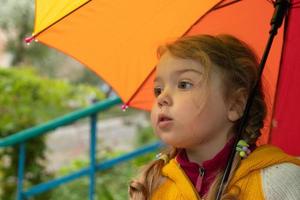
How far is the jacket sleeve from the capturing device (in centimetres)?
193

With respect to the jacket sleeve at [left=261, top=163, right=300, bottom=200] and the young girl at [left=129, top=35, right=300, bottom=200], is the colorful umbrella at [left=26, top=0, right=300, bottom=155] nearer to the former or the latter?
the young girl at [left=129, top=35, right=300, bottom=200]

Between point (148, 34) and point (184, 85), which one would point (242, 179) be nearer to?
point (184, 85)

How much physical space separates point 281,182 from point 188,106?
41 centimetres

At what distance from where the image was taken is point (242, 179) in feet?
6.55

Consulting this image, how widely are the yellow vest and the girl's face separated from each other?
0.13 metres

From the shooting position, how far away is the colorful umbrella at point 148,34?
2385 mm

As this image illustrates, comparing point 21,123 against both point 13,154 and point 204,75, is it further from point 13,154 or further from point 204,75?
point 204,75

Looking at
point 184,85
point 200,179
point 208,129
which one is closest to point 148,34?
point 184,85

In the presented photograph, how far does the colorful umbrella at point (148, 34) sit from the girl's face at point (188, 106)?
36 centimetres

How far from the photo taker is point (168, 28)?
2.52m

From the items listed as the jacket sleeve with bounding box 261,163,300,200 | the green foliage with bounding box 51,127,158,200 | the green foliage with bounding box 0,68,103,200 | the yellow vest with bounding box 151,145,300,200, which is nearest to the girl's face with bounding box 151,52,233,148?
the yellow vest with bounding box 151,145,300,200

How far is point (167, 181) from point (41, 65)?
10759 millimetres

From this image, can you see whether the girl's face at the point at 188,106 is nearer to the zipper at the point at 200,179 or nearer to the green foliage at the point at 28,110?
the zipper at the point at 200,179

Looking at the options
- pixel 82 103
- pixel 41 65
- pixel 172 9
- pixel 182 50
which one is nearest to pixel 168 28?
pixel 172 9
